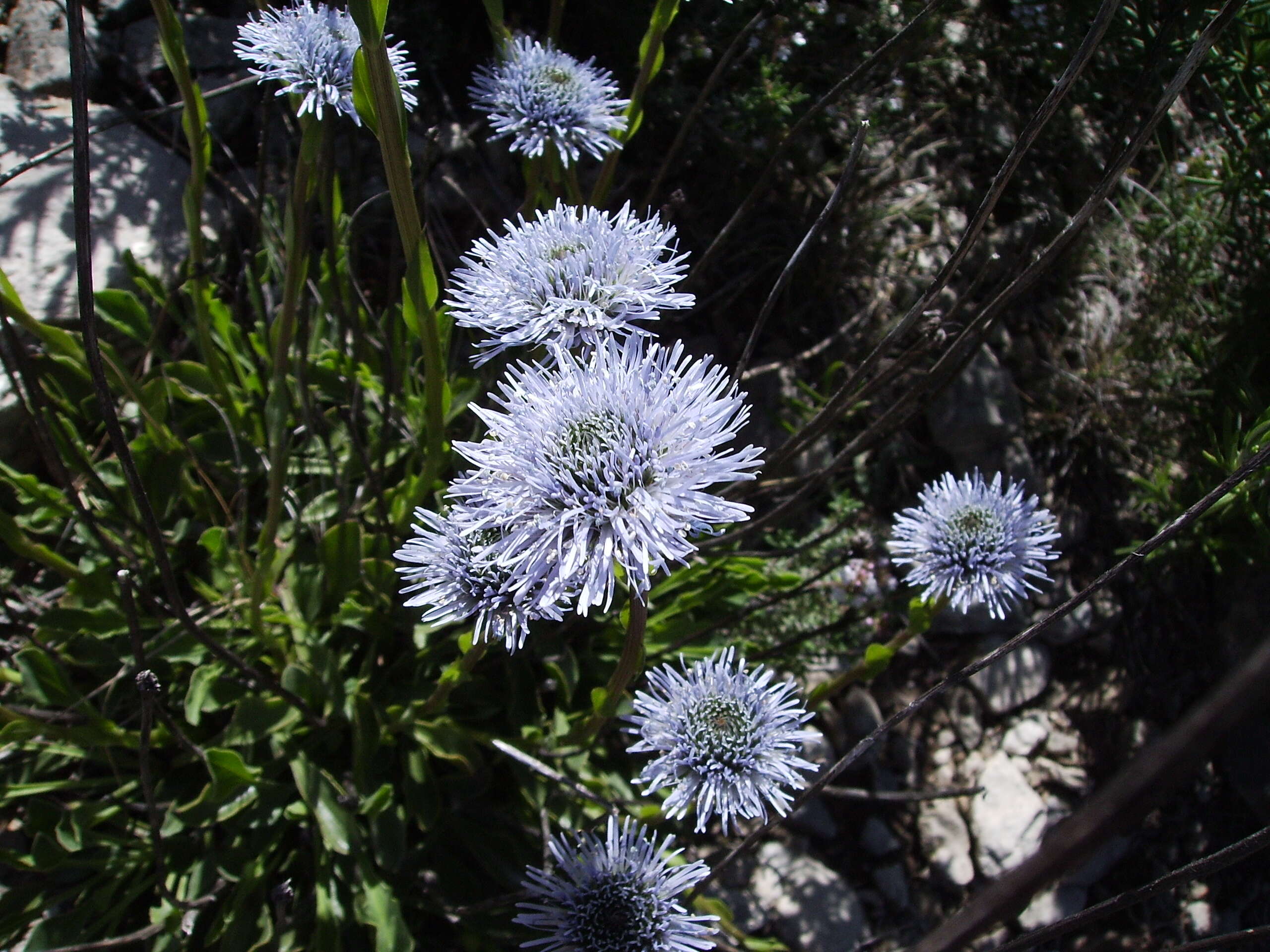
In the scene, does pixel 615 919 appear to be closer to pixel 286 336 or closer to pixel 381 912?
pixel 381 912

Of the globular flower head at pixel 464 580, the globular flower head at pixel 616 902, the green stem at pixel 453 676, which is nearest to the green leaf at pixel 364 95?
the globular flower head at pixel 464 580

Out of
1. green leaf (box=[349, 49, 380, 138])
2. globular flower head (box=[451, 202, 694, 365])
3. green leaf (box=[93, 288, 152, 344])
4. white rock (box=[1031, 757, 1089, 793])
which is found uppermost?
green leaf (box=[93, 288, 152, 344])

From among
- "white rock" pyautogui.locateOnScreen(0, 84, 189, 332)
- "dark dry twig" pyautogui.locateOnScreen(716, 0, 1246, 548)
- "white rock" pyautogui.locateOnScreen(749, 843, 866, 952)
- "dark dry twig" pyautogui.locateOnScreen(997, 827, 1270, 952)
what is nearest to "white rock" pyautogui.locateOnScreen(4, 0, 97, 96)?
"white rock" pyautogui.locateOnScreen(0, 84, 189, 332)

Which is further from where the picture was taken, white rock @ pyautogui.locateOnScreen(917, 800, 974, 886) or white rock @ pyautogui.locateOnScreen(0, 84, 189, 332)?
white rock @ pyautogui.locateOnScreen(917, 800, 974, 886)

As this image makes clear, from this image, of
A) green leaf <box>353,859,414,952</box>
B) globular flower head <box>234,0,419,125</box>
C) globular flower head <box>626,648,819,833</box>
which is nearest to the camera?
globular flower head <box>626,648,819,833</box>

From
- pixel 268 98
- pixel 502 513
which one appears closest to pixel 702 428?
pixel 502 513

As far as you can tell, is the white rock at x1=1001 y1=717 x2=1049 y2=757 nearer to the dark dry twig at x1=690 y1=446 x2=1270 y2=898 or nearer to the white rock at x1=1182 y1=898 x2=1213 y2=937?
the white rock at x1=1182 y1=898 x2=1213 y2=937

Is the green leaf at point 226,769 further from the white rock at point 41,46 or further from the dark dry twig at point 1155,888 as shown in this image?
the white rock at point 41,46
